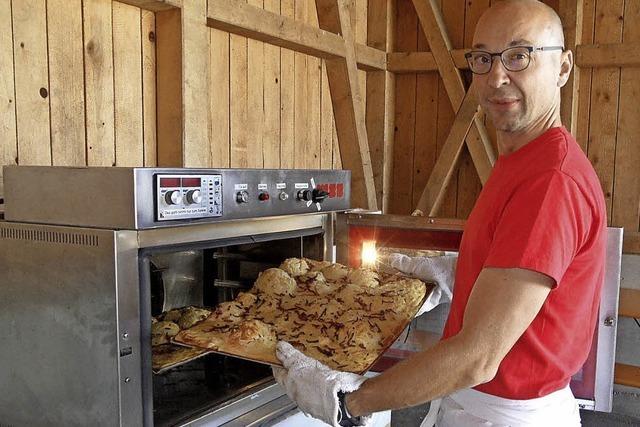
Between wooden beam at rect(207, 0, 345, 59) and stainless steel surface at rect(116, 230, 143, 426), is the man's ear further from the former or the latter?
wooden beam at rect(207, 0, 345, 59)

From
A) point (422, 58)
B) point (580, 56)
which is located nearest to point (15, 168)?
point (422, 58)

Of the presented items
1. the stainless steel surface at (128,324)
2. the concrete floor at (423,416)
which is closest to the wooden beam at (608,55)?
the concrete floor at (423,416)

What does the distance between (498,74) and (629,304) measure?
7.04 ft

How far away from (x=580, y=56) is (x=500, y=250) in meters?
2.84

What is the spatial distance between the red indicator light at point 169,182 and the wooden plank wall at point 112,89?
880 mm

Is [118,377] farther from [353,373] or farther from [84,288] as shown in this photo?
[353,373]

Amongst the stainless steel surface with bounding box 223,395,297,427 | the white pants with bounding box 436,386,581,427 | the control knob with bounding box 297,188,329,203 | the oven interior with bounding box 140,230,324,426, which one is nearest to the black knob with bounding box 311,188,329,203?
the control knob with bounding box 297,188,329,203

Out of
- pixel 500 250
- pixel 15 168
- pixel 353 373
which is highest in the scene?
pixel 15 168

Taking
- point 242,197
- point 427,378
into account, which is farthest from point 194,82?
point 427,378

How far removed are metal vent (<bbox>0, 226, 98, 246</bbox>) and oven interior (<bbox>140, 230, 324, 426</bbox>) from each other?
1.04ft

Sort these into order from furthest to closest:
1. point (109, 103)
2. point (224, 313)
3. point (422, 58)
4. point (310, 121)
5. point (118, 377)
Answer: point (422, 58)
point (310, 121)
point (109, 103)
point (224, 313)
point (118, 377)

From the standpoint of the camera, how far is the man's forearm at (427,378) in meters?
1.12

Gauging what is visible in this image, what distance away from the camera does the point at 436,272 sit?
196 centimetres

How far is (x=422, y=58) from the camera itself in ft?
12.5
